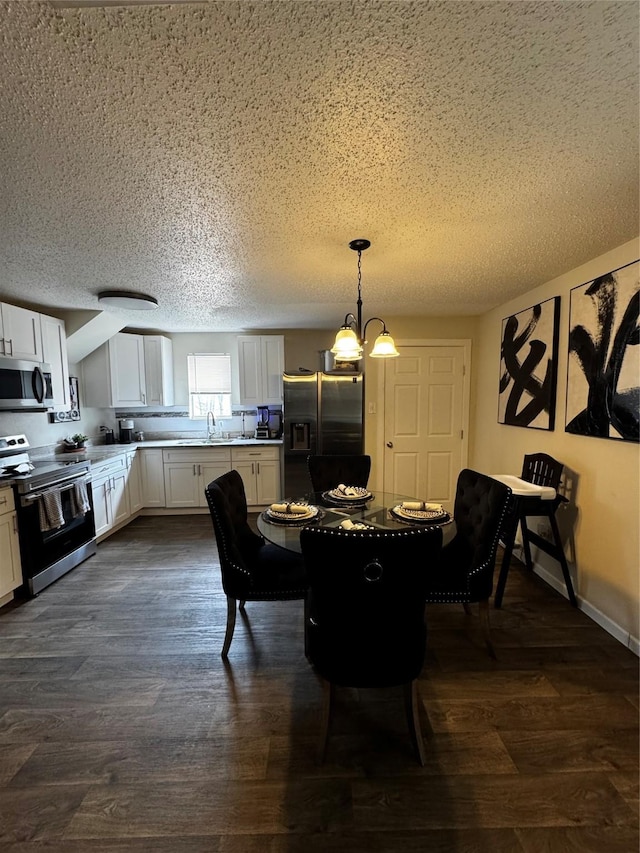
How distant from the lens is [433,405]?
421 centimetres

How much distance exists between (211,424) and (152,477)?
1.04 meters

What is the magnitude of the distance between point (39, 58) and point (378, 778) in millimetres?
2584

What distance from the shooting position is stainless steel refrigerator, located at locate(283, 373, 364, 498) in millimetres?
4145

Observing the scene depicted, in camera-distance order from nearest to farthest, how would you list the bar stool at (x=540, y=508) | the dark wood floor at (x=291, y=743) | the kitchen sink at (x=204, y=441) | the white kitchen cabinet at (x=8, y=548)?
the dark wood floor at (x=291, y=743) → the bar stool at (x=540, y=508) → the white kitchen cabinet at (x=8, y=548) → the kitchen sink at (x=204, y=441)

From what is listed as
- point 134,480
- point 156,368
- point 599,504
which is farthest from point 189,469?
point 599,504

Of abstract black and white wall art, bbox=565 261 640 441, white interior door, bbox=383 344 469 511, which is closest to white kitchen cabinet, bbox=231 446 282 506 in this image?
white interior door, bbox=383 344 469 511

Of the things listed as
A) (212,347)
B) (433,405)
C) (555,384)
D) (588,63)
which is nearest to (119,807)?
(588,63)

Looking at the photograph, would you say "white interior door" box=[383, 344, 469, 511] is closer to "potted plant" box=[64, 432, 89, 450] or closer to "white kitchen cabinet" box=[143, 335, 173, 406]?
"white kitchen cabinet" box=[143, 335, 173, 406]

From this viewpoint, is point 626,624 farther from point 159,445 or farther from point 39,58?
point 159,445

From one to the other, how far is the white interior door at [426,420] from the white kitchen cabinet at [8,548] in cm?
345

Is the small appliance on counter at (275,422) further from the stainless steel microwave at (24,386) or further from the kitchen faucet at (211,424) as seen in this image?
the stainless steel microwave at (24,386)

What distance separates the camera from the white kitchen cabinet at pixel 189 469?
14.5ft

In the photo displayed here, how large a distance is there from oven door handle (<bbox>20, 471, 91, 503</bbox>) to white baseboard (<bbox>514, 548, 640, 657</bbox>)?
4.00 meters

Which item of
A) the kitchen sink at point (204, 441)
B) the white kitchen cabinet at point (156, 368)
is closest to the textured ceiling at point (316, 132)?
the white kitchen cabinet at point (156, 368)
